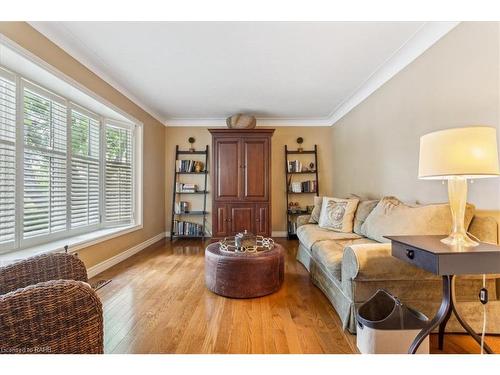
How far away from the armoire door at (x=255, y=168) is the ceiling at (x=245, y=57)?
2.19 ft

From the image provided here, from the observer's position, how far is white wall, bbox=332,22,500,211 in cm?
166

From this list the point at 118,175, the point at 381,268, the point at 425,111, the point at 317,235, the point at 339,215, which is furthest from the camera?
the point at 118,175

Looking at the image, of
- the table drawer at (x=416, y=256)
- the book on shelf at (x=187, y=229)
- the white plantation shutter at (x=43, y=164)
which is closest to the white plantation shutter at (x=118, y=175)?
the white plantation shutter at (x=43, y=164)

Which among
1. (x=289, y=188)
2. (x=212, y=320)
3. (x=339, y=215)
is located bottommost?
(x=212, y=320)

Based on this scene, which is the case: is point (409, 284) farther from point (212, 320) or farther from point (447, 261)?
point (212, 320)

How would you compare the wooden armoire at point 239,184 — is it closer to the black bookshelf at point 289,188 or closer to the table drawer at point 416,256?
the black bookshelf at point 289,188

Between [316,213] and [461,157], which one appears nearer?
[461,157]

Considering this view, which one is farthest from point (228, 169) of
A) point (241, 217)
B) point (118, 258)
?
point (118, 258)

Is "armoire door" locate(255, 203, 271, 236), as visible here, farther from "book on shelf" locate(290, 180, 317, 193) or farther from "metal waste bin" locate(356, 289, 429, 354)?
"metal waste bin" locate(356, 289, 429, 354)

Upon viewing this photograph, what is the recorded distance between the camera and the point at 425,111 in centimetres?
222

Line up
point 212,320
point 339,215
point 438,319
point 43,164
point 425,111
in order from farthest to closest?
point 339,215
point 43,164
point 425,111
point 212,320
point 438,319

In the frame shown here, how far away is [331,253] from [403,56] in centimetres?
213

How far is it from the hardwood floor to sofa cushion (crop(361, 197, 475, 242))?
70 cm
